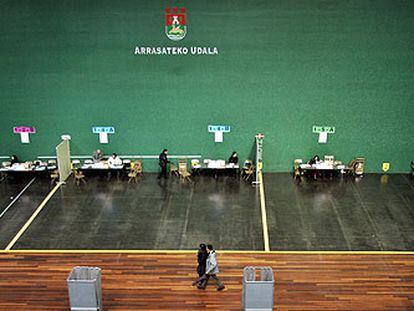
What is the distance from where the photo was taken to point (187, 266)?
13328 mm

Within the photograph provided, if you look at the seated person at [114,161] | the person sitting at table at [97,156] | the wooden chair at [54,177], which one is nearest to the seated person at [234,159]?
the seated person at [114,161]

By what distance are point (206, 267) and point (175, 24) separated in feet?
28.8

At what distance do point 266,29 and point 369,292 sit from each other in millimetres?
9248

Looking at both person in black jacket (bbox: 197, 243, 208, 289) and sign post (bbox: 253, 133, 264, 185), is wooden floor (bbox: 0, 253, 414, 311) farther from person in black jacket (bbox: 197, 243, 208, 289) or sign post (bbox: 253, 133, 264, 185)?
sign post (bbox: 253, 133, 264, 185)

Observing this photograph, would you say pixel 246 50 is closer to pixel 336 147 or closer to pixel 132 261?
pixel 336 147

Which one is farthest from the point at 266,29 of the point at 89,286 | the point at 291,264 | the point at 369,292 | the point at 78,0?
the point at 89,286

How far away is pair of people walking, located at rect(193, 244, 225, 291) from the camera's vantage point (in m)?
12.2

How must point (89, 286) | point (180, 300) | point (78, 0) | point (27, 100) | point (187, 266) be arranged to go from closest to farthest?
point (89, 286) → point (180, 300) → point (187, 266) → point (78, 0) → point (27, 100)

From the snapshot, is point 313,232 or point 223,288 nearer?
point 223,288

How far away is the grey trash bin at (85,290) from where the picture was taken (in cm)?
1114

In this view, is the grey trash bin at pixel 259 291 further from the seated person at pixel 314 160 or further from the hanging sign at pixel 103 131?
the hanging sign at pixel 103 131

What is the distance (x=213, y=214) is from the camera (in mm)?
16094

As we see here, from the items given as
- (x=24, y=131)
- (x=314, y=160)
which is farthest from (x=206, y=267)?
(x=24, y=131)

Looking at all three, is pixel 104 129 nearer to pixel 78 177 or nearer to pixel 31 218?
pixel 78 177
